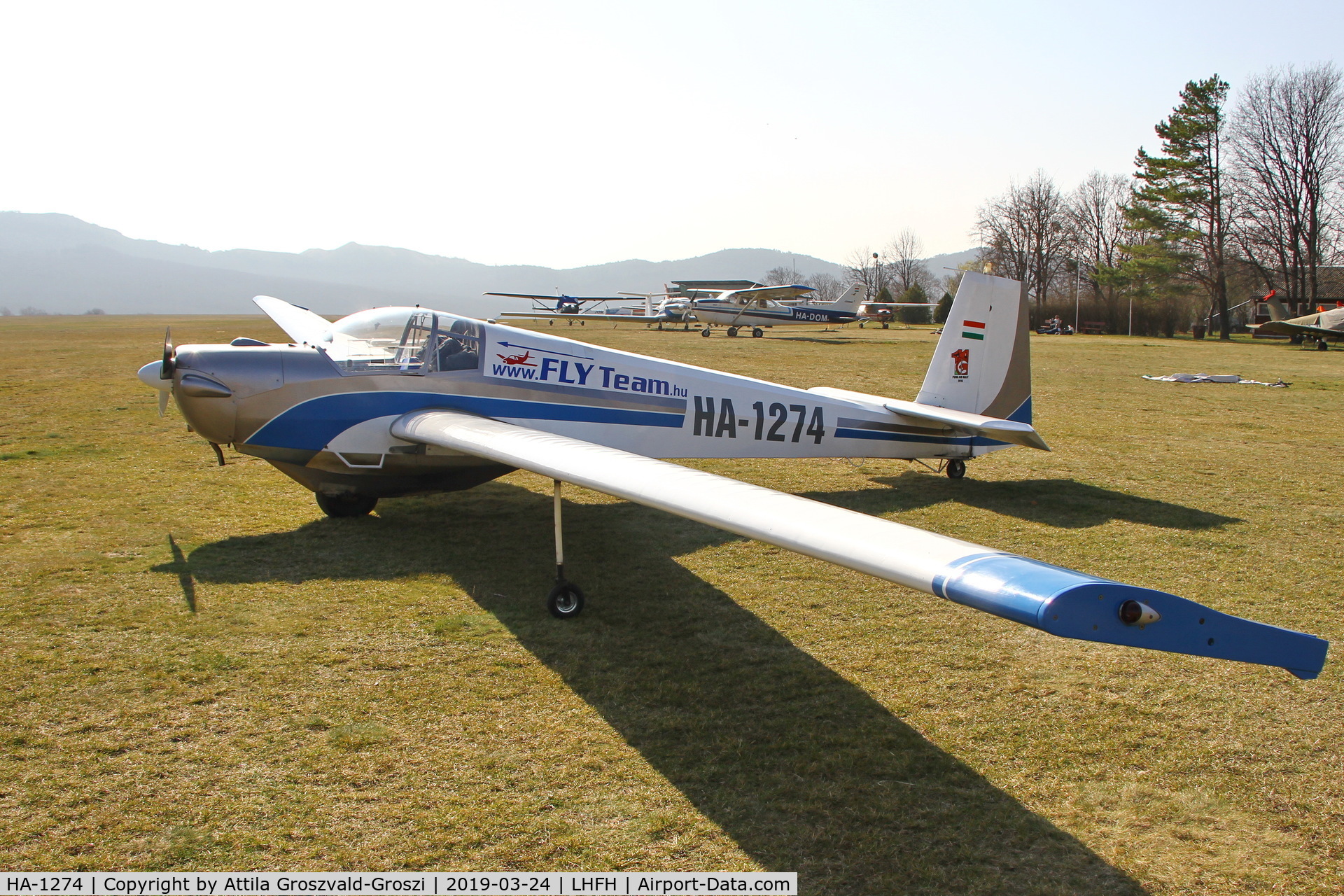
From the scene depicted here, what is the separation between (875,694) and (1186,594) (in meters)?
3.14

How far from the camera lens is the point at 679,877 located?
124 inches

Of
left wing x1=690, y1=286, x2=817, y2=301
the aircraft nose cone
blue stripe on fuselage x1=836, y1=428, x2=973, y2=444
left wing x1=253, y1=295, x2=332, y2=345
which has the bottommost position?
blue stripe on fuselage x1=836, y1=428, x2=973, y2=444

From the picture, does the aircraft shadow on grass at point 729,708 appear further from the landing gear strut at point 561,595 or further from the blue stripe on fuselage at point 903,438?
the blue stripe on fuselage at point 903,438

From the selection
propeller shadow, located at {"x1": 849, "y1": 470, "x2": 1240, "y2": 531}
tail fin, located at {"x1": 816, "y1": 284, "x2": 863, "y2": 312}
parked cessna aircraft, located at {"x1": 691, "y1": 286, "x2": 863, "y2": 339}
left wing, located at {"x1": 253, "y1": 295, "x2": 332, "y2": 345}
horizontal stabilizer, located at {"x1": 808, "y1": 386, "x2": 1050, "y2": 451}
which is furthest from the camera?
tail fin, located at {"x1": 816, "y1": 284, "x2": 863, "y2": 312}

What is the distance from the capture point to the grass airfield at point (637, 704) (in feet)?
10.8

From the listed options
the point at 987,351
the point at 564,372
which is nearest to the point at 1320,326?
the point at 987,351

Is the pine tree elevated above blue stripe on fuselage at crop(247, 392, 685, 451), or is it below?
above

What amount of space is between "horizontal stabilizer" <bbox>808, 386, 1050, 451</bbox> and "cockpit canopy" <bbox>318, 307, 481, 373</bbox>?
13.9ft

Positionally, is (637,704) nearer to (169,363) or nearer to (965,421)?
(169,363)

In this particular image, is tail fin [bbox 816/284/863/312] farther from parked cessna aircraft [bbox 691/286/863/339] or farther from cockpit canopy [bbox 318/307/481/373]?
cockpit canopy [bbox 318/307/481/373]

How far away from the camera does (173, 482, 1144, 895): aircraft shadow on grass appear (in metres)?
3.26

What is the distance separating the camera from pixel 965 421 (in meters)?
8.87

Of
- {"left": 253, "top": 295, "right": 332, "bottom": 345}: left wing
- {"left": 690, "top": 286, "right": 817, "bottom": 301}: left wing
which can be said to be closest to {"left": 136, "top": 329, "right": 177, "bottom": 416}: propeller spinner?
{"left": 253, "top": 295, "right": 332, "bottom": 345}: left wing

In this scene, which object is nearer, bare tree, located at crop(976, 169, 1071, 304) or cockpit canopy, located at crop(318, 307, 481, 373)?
cockpit canopy, located at crop(318, 307, 481, 373)
